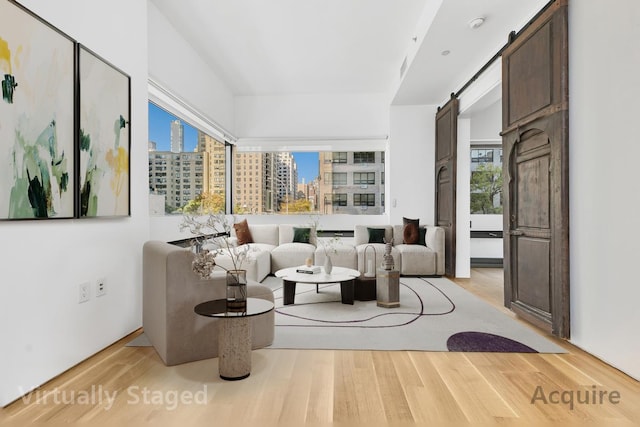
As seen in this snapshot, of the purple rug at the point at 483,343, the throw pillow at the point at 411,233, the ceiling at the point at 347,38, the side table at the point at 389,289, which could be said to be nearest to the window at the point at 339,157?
the ceiling at the point at 347,38

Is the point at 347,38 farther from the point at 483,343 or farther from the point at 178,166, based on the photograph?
the point at 483,343

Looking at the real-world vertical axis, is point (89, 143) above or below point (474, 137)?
below

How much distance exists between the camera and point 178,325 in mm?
2307

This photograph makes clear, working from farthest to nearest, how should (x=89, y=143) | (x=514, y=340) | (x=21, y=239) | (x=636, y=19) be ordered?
(x=514, y=340) < (x=89, y=143) < (x=636, y=19) < (x=21, y=239)

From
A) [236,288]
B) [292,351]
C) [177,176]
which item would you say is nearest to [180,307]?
[236,288]

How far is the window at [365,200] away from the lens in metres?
6.94

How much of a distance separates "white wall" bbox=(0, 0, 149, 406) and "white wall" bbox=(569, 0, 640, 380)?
3.55 m

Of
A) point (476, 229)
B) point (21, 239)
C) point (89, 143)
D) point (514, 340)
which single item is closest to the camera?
point (21, 239)

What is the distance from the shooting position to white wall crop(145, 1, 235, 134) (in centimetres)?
372

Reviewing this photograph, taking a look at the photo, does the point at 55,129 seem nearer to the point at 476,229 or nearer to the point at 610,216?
the point at 610,216

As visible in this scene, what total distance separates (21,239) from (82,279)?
0.55 metres

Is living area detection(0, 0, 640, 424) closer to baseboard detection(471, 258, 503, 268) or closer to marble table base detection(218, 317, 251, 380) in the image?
marble table base detection(218, 317, 251, 380)

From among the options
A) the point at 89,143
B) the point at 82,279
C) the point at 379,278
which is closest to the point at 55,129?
the point at 89,143

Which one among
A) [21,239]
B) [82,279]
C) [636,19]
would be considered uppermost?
[636,19]
